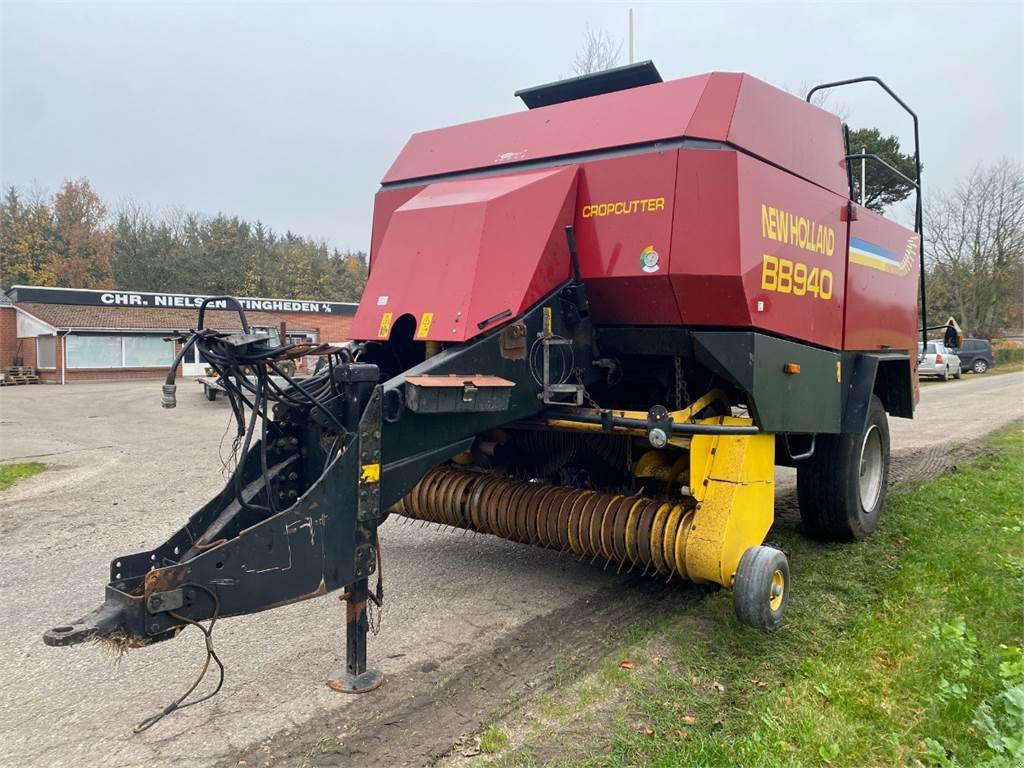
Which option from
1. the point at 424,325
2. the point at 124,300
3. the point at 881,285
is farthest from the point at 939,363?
the point at 124,300

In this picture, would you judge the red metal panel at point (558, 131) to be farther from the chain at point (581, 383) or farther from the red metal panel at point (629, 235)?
the chain at point (581, 383)

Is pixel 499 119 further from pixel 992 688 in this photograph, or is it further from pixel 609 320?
pixel 992 688

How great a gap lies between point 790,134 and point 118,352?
107 feet

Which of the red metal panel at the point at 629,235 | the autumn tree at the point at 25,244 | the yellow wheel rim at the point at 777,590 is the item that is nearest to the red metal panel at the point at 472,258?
the red metal panel at the point at 629,235

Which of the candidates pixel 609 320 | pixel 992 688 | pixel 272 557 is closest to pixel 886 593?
pixel 992 688

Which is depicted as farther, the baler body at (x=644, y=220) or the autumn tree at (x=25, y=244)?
the autumn tree at (x=25, y=244)

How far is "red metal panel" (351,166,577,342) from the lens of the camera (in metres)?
3.79

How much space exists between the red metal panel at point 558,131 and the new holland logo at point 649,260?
580 millimetres

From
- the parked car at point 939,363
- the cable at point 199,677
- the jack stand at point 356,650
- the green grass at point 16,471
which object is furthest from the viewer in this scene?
the parked car at point 939,363

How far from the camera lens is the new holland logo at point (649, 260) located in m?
3.88

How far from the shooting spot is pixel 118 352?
31828 mm

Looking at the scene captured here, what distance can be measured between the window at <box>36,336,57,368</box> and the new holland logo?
106 feet

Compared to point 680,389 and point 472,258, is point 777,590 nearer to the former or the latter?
point 680,389

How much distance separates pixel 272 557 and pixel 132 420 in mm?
14527
